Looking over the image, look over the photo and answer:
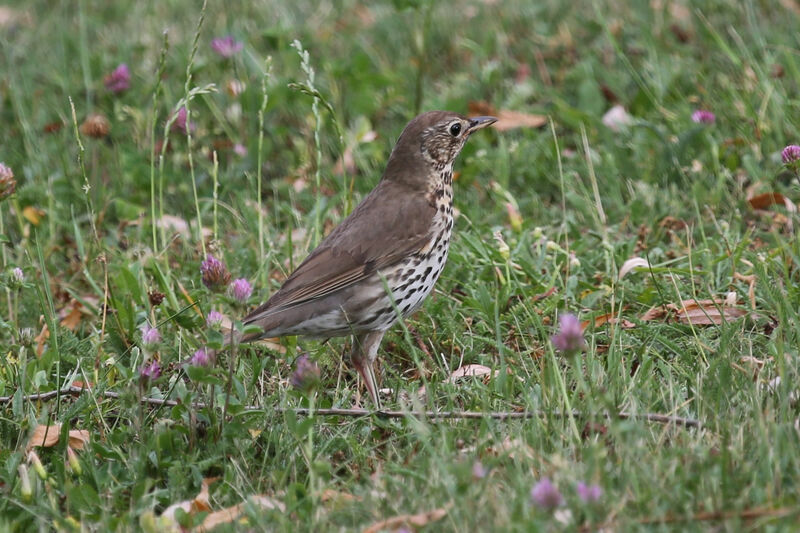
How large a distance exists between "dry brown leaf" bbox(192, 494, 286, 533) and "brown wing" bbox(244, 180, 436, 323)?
1.03m

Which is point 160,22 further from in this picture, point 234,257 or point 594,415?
point 594,415

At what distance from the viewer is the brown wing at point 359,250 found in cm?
441

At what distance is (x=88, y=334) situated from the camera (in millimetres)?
5055

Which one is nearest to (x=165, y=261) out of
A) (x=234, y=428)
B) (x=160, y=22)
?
(x=234, y=428)

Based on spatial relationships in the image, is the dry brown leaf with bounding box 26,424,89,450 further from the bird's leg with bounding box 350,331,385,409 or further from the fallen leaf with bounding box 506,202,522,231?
the fallen leaf with bounding box 506,202,522,231

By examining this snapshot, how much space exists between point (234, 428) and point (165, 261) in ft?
5.34

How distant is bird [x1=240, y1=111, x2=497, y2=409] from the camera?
172 inches

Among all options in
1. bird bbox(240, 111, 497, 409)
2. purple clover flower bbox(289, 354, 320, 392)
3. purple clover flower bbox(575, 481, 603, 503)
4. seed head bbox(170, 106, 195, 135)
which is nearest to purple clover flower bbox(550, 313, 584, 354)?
purple clover flower bbox(575, 481, 603, 503)

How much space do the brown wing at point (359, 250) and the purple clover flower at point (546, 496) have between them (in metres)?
1.70

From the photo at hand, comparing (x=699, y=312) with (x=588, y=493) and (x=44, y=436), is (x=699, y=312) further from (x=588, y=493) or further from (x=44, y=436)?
(x=44, y=436)

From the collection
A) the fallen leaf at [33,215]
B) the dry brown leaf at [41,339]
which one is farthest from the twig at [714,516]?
the fallen leaf at [33,215]

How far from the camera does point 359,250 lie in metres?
4.53

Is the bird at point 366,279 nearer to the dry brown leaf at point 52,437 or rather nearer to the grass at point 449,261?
the grass at point 449,261

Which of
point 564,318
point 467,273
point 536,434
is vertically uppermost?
point 564,318
